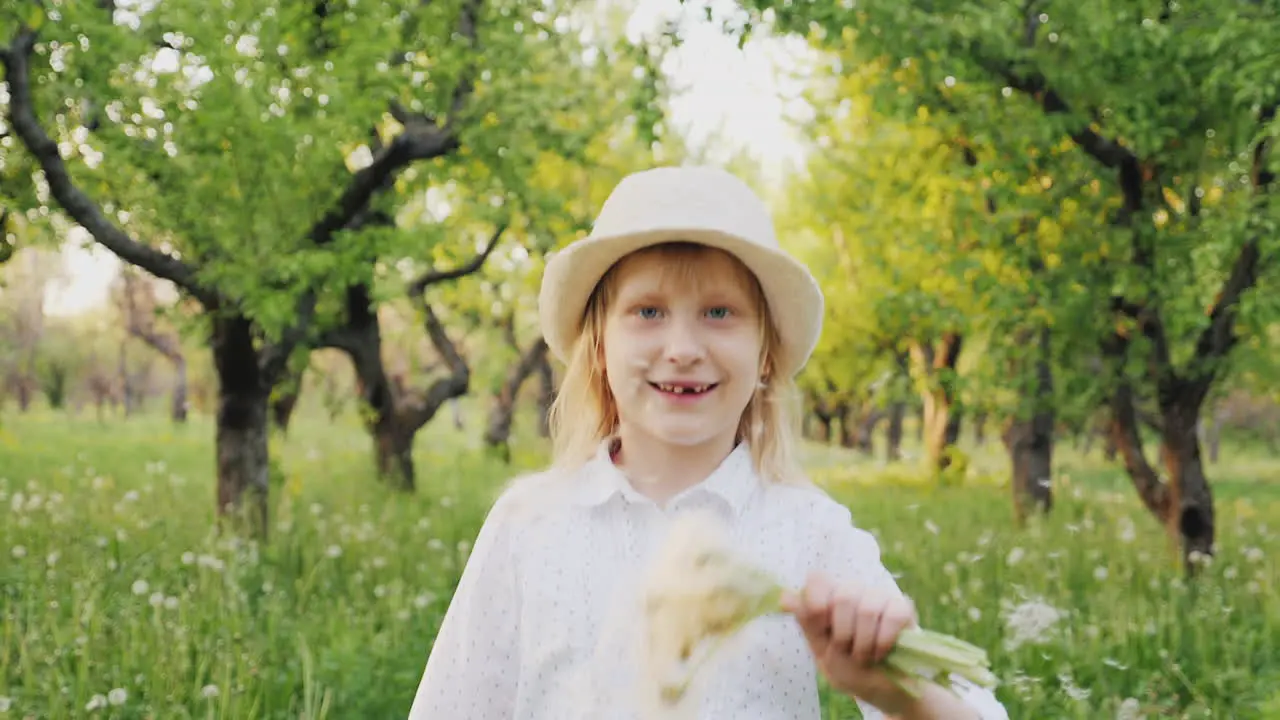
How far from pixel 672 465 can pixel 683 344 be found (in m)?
0.30

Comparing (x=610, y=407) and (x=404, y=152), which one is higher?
(x=404, y=152)

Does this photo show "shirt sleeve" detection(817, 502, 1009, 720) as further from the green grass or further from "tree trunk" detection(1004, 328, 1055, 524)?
"tree trunk" detection(1004, 328, 1055, 524)

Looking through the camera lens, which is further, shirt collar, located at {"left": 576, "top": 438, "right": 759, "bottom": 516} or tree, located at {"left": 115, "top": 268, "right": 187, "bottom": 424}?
tree, located at {"left": 115, "top": 268, "right": 187, "bottom": 424}

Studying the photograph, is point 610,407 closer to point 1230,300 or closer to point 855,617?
point 855,617

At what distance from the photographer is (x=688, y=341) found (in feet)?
6.61

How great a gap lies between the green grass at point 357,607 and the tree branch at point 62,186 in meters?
1.44

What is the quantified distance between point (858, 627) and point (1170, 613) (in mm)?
4848

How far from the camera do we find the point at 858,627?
4.97 feet

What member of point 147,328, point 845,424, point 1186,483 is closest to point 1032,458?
point 1186,483

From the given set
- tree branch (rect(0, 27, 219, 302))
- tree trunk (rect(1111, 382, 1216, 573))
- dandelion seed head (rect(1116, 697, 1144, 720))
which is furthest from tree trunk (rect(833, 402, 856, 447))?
dandelion seed head (rect(1116, 697, 1144, 720))

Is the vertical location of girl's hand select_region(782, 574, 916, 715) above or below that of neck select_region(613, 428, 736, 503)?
below

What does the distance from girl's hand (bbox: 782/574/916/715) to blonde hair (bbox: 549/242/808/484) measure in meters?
0.70

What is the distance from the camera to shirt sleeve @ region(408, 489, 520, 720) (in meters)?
2.11

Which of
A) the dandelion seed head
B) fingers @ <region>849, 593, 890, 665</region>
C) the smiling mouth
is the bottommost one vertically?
the dandelion seed head
